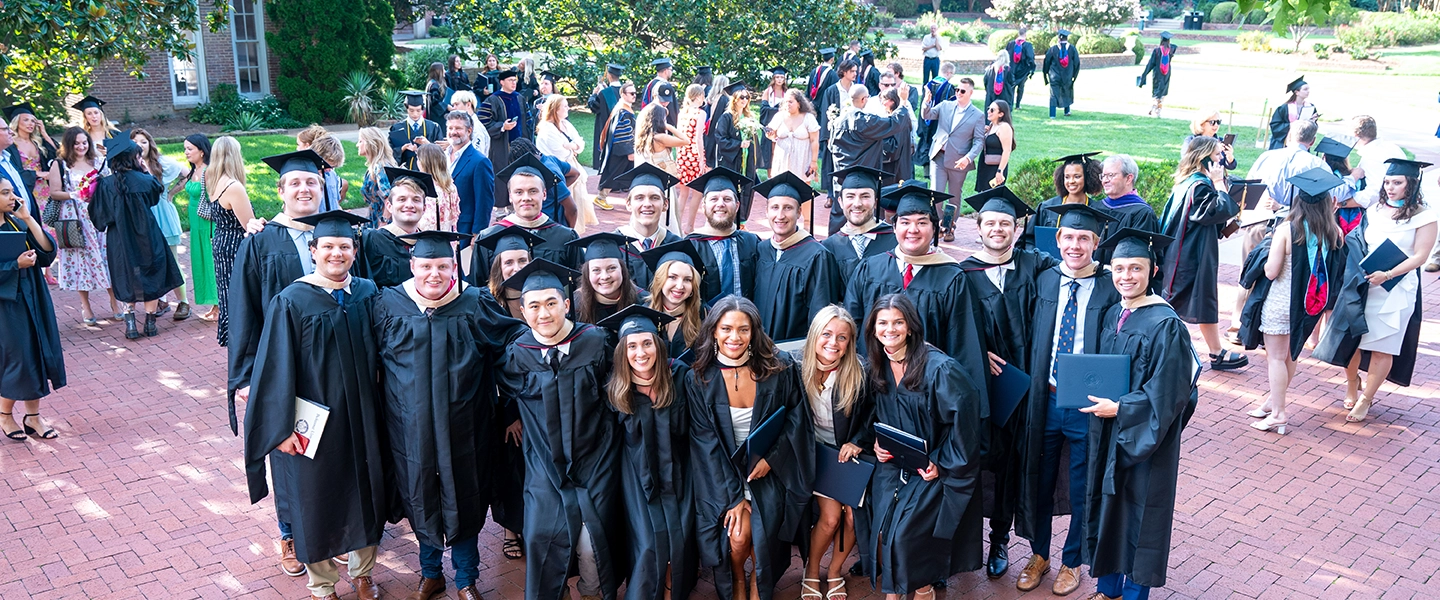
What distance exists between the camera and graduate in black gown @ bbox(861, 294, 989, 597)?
188 inches

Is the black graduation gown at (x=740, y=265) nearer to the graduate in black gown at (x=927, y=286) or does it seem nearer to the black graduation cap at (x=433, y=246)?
the graduate in black gown at (x=927, y=286)

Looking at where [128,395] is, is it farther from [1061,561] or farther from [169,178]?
[1061,561]

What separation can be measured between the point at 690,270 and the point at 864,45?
58.0 feet

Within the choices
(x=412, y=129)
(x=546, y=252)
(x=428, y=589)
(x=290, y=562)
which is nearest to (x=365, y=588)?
(x=428, y=589)

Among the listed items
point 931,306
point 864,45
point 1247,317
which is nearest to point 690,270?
point 931,306

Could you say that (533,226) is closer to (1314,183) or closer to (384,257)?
(384,257)

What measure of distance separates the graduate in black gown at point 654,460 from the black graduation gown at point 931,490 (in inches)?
34.4

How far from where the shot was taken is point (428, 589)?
519cm

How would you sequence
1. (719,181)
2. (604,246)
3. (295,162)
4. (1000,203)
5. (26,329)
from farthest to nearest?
(26,329) → (719,181) → (295,162) → (1000,203) → (604,246)

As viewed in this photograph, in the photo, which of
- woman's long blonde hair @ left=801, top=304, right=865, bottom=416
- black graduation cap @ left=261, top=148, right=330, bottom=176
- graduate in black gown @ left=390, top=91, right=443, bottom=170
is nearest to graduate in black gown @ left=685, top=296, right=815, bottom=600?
woman's long blonde hair @ left=801, top=304, right=865, bottom=416

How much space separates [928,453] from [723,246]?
1.90 metres

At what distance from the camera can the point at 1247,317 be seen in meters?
7.29

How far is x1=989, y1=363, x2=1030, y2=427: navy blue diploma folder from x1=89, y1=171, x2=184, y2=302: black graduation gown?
268 inches

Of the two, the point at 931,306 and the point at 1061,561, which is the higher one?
the point at 931,306
